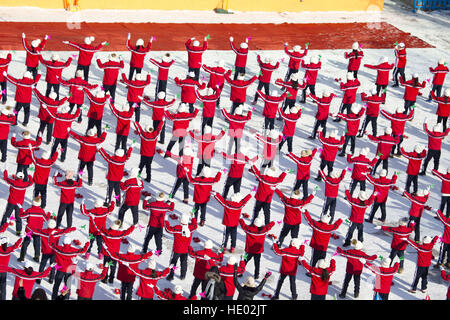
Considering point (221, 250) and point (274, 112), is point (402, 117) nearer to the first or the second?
point (274, 112)

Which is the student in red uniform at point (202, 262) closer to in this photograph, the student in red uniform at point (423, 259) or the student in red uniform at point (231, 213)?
the student in red uniform at point (231, 213)

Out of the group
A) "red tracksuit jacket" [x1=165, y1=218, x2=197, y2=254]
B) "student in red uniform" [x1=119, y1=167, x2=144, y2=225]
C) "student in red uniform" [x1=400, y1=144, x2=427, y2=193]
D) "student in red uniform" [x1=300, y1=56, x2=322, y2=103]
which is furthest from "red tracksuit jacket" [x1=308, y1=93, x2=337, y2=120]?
"red tracksuit jacket" [x1=165, y1=218, x2=197, y2=254]

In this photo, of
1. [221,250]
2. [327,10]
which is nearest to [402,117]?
[221,250]

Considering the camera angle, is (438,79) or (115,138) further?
(438,79)

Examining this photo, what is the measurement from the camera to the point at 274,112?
2588cm

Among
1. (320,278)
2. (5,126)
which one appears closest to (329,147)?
(320,278)

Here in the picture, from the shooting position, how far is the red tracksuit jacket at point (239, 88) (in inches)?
1041

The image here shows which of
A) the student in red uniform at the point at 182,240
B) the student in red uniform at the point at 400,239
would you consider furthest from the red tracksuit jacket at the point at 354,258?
the student in red uniform at the point at 182,240

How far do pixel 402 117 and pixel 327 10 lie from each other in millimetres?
14847

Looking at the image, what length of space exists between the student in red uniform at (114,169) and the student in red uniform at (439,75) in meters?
12.8

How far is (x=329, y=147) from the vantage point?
23469 millimetres

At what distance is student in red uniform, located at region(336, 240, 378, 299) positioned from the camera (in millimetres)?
18859
